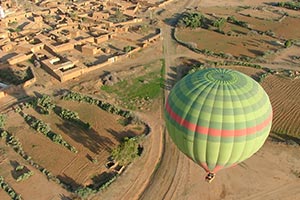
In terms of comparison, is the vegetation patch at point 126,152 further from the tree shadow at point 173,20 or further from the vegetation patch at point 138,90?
the tree shadow at point 173,20

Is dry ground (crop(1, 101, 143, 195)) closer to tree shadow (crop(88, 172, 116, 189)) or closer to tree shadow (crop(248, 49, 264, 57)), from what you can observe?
tree shadow (crop(88, 172, 116, 189))

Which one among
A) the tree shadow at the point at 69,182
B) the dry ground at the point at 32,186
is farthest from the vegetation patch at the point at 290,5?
the dry ground at the point at 32,186

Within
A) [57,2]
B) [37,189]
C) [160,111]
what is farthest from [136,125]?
[57,2]

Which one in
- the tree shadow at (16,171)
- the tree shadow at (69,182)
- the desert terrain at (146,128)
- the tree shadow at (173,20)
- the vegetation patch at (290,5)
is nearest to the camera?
the tree shadow at (69,182)

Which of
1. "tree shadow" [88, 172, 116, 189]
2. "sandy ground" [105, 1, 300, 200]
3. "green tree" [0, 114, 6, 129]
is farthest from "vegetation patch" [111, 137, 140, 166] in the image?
"green tree" [0, 114, 6, 129]

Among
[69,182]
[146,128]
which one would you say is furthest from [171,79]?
[69,182]

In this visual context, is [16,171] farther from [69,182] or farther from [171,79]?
[171,79]

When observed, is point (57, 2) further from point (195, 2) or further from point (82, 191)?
point (82, 191)
